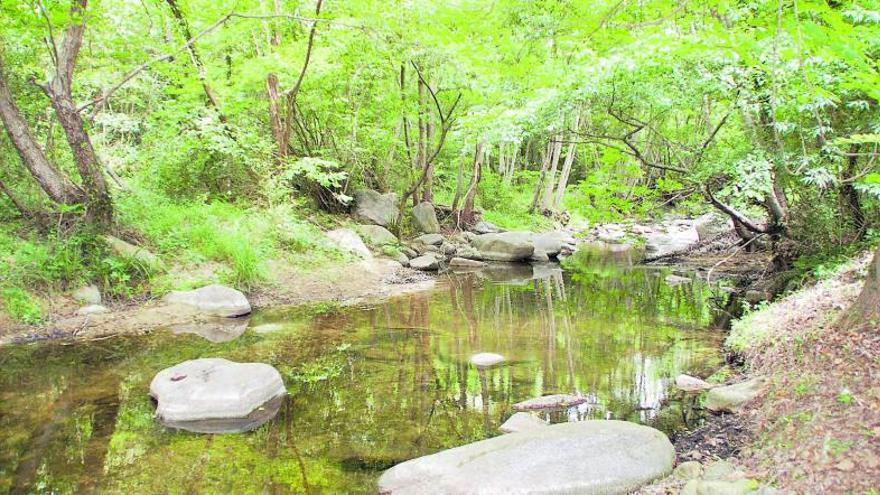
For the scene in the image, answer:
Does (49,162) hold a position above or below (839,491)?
above

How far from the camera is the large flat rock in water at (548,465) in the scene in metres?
3.48

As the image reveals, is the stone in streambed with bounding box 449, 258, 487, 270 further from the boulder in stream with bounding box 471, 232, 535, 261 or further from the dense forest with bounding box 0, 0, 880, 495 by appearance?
the boulder in stream with bounding box 471, 232, 535, 261

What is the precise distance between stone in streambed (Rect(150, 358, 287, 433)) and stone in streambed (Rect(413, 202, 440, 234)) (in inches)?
472

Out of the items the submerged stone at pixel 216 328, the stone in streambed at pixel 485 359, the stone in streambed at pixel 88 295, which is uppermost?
the stone in streambed at pixel 88 295

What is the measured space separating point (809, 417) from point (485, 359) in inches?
140

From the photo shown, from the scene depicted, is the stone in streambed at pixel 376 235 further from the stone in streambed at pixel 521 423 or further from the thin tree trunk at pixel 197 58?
the stone in streambed at pixel 521 423

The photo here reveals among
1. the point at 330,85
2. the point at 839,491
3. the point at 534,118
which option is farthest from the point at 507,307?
the point at 330,85

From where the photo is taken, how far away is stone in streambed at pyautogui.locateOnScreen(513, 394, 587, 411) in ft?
16.8

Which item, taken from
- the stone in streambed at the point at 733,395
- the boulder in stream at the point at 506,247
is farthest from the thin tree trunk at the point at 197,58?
the stone in streambed at the point at 733,395

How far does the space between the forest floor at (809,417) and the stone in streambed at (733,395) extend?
0.36ft

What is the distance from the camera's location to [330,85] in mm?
14414

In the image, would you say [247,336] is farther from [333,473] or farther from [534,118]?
[534,118]

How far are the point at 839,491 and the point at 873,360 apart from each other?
1.25 metres

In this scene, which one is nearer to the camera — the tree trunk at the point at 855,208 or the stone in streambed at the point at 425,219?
the tree trunk at the point at 855,208
